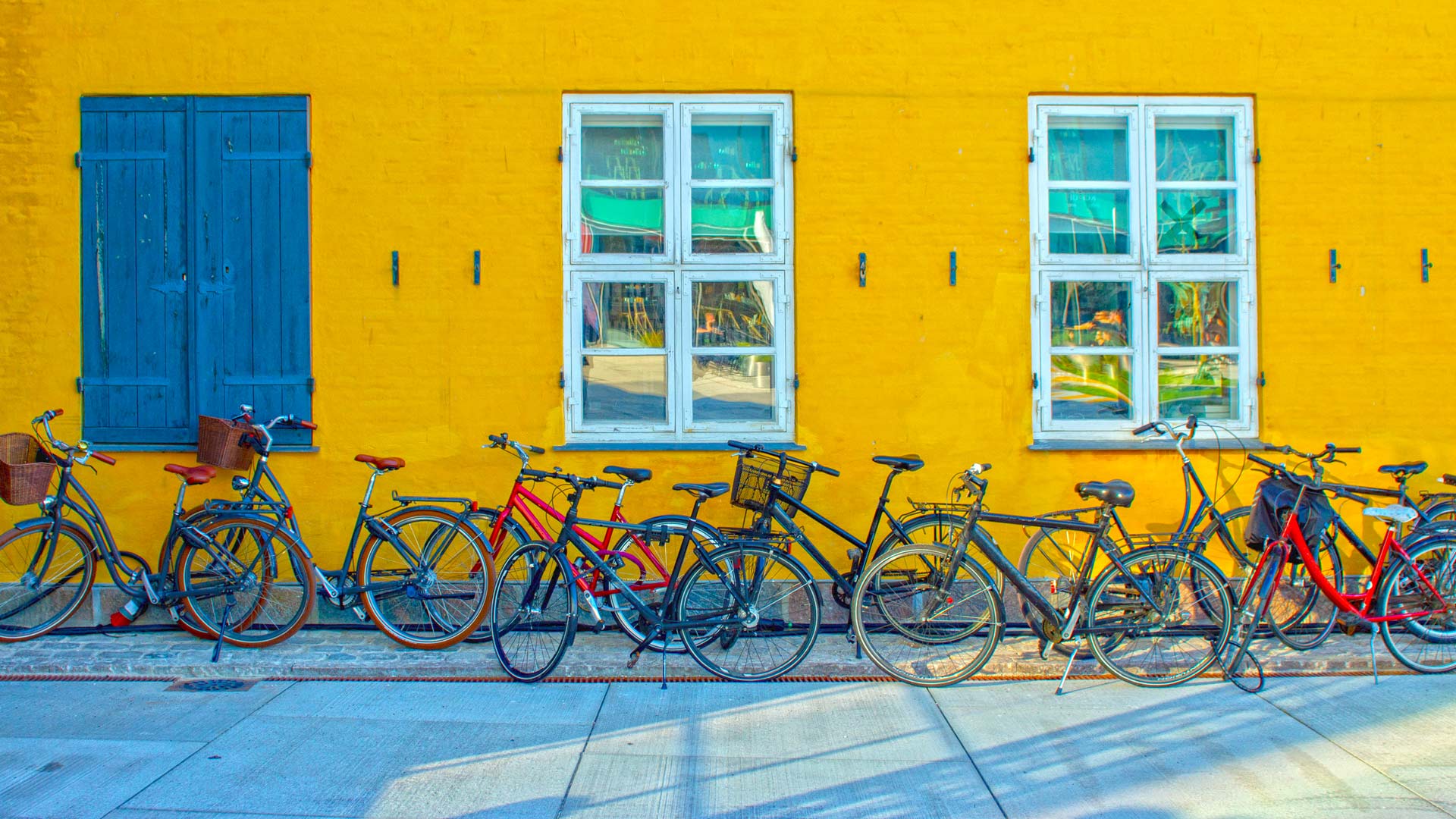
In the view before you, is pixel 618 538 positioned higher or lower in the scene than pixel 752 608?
higher

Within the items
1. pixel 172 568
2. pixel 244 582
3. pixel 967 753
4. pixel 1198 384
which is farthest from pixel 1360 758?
pixel 172 568

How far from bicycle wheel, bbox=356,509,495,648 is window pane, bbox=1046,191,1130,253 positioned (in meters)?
3.81

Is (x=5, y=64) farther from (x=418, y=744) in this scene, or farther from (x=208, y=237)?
(x=418, y=744)

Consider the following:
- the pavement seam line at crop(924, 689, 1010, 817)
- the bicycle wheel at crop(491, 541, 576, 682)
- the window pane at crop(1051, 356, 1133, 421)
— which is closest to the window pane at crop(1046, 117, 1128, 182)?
the window pane at crop(1051, 356, 1133, 421)

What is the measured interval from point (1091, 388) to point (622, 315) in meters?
2.84

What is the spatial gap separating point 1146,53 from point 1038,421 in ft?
7.38

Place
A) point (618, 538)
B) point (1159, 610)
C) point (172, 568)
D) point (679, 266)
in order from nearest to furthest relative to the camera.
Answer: point (1159, 610)
point (618, 538)
point (172, 568)
point (679, 266)

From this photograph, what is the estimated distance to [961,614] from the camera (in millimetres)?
5121

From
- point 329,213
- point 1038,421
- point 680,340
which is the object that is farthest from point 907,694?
point 329,213

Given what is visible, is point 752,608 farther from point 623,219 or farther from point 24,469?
point 24,469

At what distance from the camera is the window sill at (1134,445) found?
19.9 feet

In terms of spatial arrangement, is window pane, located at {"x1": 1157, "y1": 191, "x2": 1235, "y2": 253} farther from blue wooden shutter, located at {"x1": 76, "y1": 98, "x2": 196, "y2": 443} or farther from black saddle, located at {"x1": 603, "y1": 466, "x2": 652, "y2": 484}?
blue wooden shutter, located at {"x1": 76, "y1": 98, "x2": 196, "y2": 443}

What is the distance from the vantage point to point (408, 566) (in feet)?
18.3

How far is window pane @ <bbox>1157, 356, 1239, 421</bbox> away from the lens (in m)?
6.23
